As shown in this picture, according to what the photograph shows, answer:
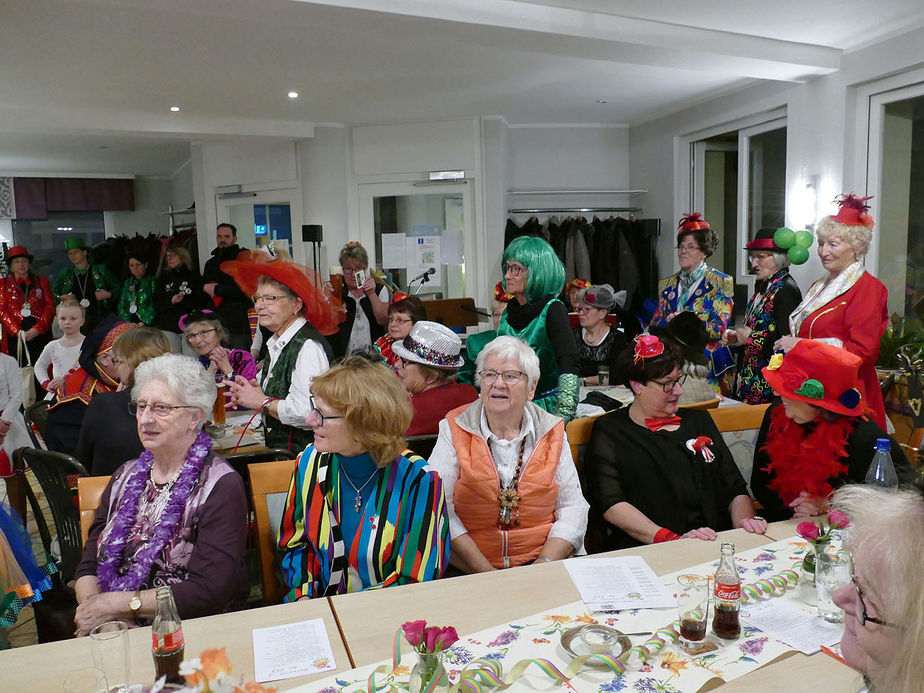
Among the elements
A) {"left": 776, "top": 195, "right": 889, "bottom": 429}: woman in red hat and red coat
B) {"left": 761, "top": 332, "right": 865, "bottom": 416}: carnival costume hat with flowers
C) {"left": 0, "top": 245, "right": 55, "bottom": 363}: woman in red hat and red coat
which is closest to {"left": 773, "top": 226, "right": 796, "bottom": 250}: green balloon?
{"left": 776, "top": 195, "right": 889, "bottom": 429}: woman in red hat and red coat

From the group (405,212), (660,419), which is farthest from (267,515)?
(405,212)

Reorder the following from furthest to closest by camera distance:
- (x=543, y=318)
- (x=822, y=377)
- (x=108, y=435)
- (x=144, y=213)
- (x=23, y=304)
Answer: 1. (x=144, y=213)
2. (x=23, y=304)
3. (x=543, y=318)
4. (x=108, y=435)
5. (x=822, y=377)

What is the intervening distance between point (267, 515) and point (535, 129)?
646 cm

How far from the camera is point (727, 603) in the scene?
5.41 feet

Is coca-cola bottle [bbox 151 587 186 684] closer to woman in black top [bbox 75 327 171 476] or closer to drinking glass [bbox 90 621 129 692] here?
drinking glass [bbox 90 621 129 692]

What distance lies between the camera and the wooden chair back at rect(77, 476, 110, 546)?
7.50 feet

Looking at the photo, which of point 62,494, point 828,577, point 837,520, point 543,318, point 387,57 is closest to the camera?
point 828,577

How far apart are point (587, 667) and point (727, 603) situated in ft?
1.20

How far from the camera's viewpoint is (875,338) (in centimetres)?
375

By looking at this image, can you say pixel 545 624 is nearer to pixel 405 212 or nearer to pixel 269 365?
pixel 269 365

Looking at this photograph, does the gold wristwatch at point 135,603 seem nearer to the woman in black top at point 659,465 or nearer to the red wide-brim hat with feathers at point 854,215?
the woman in black top at point 659,465

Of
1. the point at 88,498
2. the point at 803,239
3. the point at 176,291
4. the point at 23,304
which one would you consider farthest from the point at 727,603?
the point at 23,304

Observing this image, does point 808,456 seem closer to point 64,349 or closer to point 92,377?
point 92,377

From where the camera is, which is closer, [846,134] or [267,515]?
[267,515]
